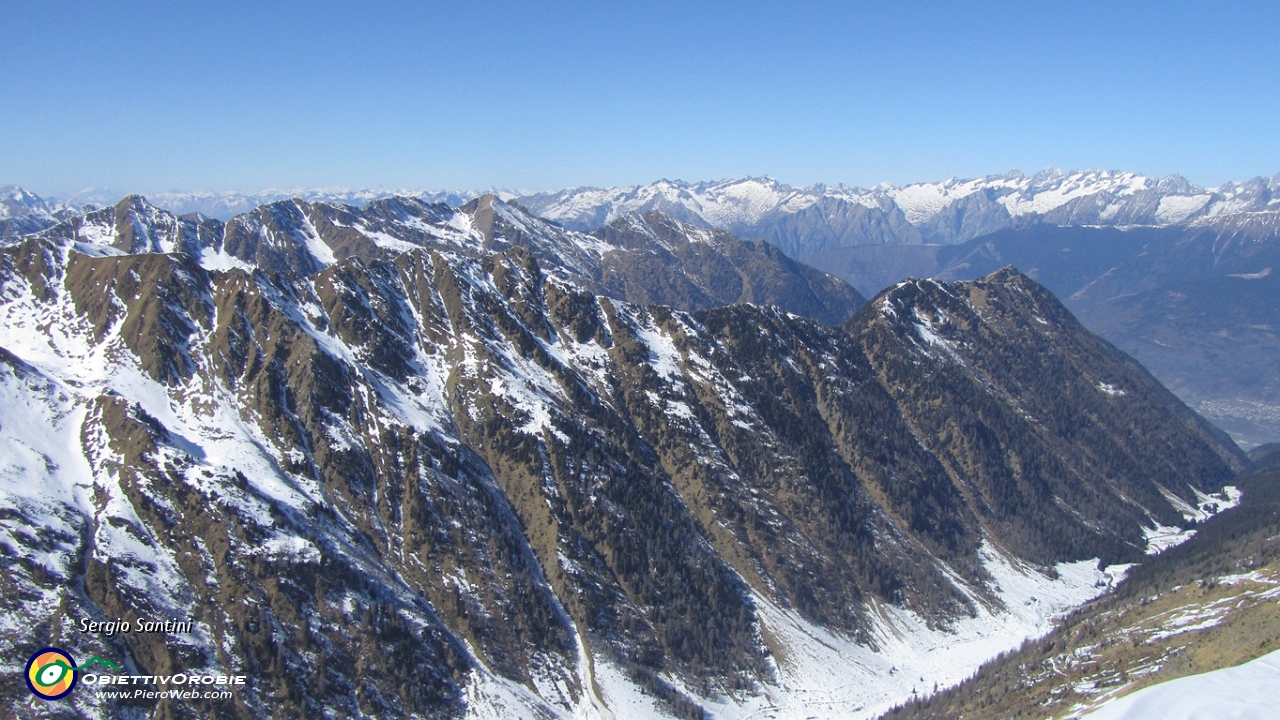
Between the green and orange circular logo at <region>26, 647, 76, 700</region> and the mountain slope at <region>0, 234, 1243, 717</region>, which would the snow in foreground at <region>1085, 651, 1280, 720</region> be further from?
the green and orange circular logo at <region>26, 647, 76, 700</region>

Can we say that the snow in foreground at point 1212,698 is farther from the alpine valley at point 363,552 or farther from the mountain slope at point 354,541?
the mountain slope at point 354,541

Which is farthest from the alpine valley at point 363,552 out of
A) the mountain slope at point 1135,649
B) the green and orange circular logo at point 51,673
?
the mountain slope at point 1135,649

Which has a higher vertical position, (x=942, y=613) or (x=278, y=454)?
(x=278, y=454)

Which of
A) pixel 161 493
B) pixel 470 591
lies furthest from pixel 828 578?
pixel 161 493

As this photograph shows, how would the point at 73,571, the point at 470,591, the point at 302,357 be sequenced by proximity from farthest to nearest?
the point at 302,357 < the point at 470,591 < the point at 73,571

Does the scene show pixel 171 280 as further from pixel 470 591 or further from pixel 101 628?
pixel 470 591
